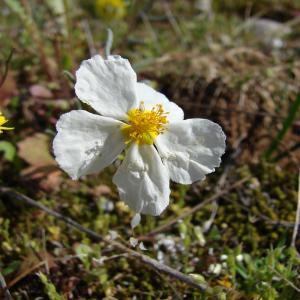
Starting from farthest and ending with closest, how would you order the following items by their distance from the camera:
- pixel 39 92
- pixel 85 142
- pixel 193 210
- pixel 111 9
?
1. pixel 111 9
2. pixel 39 92
3. pixel 193 210
4. pixel 85 142

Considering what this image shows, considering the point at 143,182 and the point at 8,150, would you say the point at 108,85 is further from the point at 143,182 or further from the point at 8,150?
the point at 8,150

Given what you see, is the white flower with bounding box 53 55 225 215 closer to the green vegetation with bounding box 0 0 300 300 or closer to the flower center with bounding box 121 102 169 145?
the flower center with bounding box 121 102 169 145

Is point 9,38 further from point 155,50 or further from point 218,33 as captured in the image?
point 218,33

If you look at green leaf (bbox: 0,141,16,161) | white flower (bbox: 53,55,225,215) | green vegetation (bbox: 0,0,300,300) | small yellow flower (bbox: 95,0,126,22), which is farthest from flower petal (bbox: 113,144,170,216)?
small yellow flower (bbox: 95,0,126,22)

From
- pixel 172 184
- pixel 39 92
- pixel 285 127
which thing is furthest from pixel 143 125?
pixel 39 92

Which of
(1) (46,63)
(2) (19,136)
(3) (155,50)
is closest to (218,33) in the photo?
(3) (155,50)

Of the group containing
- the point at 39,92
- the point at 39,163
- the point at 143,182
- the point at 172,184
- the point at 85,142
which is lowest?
the point at 172,184

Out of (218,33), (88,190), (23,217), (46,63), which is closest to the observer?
(23,217)

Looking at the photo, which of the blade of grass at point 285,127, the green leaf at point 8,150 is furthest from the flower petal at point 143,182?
the blade of grass at point 285,127
